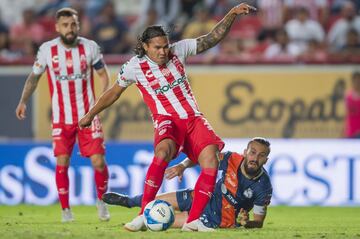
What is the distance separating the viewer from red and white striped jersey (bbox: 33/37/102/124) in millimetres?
12141

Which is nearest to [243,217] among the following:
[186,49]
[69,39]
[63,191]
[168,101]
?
[168,101]

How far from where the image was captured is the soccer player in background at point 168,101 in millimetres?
10016

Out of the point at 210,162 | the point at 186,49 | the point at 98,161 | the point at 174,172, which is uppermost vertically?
the point at 186,49

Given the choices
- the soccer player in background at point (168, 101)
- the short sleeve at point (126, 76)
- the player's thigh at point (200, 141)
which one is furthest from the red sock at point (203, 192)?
the short sleeve at point (126, 76)

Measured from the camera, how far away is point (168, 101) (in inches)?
407

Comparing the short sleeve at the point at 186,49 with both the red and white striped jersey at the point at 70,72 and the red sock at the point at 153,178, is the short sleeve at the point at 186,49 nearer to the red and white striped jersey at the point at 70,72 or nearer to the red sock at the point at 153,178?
the red sock at the point at 153,178

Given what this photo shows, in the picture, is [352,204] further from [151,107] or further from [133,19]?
[133,19]

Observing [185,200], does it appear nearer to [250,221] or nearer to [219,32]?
[250,221]

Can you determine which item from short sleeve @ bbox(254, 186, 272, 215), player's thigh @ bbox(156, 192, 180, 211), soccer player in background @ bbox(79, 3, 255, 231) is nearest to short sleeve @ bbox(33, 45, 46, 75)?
soccer player in background @ bbox(79, 3, 255, 231)

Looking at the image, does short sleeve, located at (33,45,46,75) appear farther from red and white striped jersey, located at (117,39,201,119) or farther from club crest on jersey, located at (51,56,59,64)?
red and white striped jersey, located at (117,39,201,119)

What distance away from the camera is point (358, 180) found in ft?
49.3

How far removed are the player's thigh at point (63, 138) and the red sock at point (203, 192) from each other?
261cm

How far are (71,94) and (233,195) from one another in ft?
8.55

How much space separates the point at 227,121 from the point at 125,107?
1674 mm
